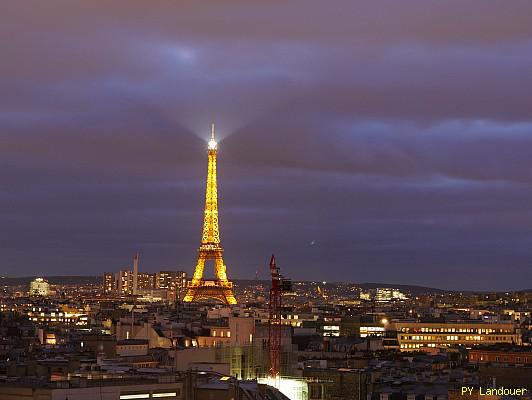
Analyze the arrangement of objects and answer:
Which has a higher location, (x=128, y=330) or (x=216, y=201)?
(x=216, y=201)

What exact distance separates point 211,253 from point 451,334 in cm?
3825

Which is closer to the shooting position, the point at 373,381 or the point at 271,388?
the point at 271,388

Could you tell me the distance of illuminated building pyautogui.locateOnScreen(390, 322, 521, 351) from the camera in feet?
488

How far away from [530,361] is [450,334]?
54.2 meters

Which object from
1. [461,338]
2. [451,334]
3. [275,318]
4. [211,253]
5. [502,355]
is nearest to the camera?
[275,318]

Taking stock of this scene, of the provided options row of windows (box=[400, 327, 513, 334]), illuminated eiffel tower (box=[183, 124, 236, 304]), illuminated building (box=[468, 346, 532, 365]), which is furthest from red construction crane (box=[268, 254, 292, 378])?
illuminated eiffel tower (box=[183, 124, 236, 304])

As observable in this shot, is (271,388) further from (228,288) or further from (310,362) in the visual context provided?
(228,288)

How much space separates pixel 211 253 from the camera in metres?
180

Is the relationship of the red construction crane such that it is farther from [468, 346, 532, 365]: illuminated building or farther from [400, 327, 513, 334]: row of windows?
[400, 327, 513, 334]: row of windows

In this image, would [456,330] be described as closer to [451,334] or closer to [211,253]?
[451,334]

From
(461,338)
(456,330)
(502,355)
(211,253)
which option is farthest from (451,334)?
(502,355)

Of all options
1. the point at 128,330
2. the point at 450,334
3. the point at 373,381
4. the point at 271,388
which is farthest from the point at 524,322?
the point at 271,388

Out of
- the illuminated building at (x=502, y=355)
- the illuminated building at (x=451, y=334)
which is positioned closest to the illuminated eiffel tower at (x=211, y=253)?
the illuminated building at (x=451, y=334)

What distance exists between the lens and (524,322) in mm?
183875
